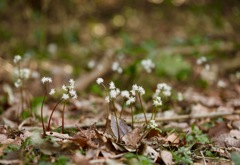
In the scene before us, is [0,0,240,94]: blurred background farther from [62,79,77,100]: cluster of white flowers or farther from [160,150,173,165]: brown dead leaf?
[160,150,173,165]: brown dead leaf

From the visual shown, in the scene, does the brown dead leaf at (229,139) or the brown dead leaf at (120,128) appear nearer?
the brown dead leaf at (120,128)

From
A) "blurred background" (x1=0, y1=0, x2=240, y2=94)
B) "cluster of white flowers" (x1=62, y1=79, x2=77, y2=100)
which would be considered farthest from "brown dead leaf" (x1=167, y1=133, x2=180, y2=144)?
"blurred background" (x1=0, y1=0, x2=240, y2=94)

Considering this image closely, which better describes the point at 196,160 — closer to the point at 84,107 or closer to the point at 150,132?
the point at 150,132

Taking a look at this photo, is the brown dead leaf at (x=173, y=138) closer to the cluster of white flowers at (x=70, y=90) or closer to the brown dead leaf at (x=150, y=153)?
the brown dead leaf at (x=150, y=153)

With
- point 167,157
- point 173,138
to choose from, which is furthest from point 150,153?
point 173,138

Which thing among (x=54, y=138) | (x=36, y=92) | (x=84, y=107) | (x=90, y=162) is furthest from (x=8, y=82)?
(x=90, y=162)

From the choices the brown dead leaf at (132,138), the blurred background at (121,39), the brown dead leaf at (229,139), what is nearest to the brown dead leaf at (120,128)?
the brown dead leaf at (132,138)

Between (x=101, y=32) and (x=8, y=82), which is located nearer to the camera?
(x=8, y=82)

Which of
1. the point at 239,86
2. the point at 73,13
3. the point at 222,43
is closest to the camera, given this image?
the point at 239,86
